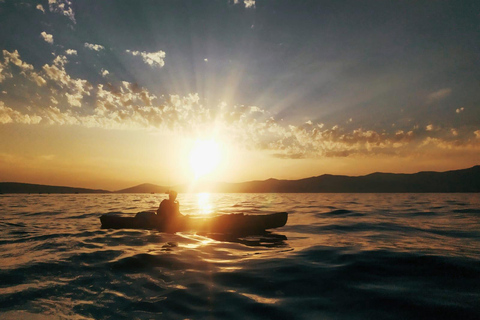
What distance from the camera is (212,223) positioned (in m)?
15.4

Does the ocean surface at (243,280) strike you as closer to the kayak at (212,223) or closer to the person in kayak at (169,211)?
the kayak at (212,223)

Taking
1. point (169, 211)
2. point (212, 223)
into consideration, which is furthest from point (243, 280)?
point (169, 211)

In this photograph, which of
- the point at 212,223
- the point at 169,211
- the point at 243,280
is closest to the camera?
the point at 243,280

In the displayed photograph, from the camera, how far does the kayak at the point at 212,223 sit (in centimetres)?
1520

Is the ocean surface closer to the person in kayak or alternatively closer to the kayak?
the kayak

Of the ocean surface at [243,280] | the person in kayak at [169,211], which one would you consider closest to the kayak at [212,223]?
the person in kayak at [169,211]

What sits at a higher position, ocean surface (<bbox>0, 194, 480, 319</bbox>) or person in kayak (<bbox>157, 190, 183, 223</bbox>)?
person in kayak (<bbox>157, 190, 183, 223</bbox>)

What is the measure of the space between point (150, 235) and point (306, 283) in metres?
10.6

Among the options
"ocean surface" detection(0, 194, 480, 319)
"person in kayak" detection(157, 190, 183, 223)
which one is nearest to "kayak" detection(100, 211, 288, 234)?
"person in kayak" detection(157, 190, 183, 223)

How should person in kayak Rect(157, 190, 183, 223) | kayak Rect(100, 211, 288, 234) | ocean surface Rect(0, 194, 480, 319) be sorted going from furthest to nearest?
person in kayak Rect(157, 190, 183, 223) → kayak Rect(100, 211, 288, 234) → ocean surface Rect(0, 194, 480, 319)

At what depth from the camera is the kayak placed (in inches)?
599

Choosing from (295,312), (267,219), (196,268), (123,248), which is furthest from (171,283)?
(267,219)

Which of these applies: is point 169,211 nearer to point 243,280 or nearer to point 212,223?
point 212,223

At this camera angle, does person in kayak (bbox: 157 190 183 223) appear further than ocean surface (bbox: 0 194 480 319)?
Yes
